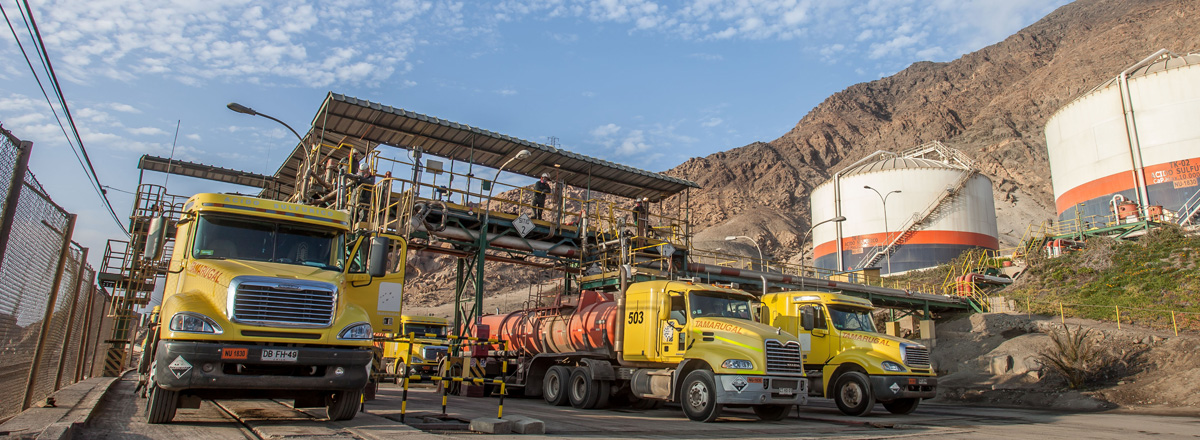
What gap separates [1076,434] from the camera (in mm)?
10141

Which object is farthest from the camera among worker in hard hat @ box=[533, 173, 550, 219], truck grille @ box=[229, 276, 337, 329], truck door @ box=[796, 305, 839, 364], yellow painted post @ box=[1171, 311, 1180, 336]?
yellow painted post @ box=[1171, 311, 1180, 336]

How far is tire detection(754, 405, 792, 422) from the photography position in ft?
39.5

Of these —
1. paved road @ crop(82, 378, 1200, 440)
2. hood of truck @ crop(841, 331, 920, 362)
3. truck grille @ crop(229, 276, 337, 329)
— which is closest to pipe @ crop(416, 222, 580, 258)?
paved road @ crop(82, 378, 1200, 440)

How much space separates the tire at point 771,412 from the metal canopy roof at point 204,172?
67.5 feet

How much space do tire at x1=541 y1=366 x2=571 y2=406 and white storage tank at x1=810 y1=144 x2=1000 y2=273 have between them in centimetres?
3761

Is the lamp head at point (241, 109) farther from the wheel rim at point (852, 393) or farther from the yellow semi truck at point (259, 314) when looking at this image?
the wheel rim at point (852, 393)

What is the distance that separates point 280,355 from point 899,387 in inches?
467

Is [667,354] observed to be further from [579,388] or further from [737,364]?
[579,388]

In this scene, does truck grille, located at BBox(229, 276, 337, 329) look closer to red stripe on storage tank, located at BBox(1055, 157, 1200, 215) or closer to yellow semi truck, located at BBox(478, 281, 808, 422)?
yellow semi truck, located at BBox(478, 281, 808, 422)

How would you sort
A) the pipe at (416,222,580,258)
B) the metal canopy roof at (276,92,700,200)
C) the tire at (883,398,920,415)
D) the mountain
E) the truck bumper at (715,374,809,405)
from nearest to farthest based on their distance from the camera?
the truck bumper at (715,374,809,405) < the tire at (883,398,920,415) < the metal canopy roof at (276,92,700,200) < the pipe at (416,222,580,258) < the mountain

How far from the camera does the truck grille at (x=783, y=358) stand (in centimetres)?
1134

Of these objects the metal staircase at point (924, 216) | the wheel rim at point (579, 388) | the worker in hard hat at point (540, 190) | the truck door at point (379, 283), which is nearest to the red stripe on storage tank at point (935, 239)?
the metal staircase at point (924, 216)

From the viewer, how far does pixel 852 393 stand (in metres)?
14.2

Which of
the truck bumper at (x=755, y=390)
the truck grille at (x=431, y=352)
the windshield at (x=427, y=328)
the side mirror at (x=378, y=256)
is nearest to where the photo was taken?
the side mirror at (x=378, y=256)
